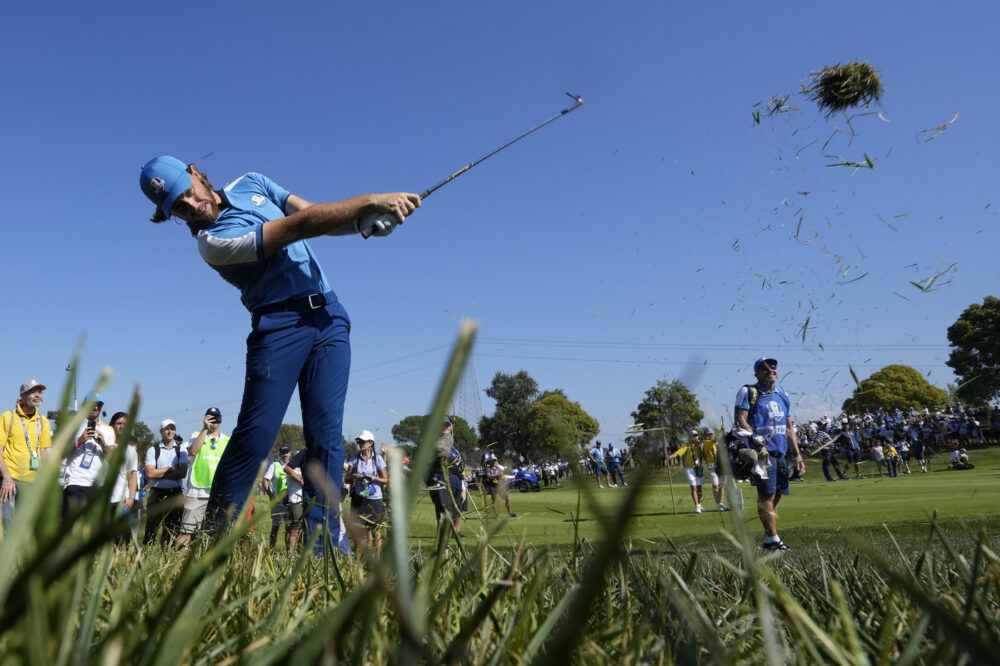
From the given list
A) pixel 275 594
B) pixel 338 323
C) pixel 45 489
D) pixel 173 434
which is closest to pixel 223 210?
pixel 338 323

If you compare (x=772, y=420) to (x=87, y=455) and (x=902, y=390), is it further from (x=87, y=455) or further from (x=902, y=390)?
(x=902, y=390)

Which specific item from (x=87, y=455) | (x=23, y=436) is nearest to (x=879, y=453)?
(x=87, y=455)

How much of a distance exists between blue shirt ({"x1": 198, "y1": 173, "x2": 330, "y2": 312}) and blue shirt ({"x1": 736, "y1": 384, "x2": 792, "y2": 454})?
652 cm

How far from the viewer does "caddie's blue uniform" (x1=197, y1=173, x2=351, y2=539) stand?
10.5 ft

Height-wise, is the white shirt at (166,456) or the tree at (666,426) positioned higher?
the white shirt at (166,456)

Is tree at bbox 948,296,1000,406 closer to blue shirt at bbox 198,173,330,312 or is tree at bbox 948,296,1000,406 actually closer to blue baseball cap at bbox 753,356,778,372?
blue baseball cap at bbox 753,356,778,372

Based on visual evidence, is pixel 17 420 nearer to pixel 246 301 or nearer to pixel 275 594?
pixel 246 301

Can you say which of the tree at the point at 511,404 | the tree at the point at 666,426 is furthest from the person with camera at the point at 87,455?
the tree at the point at 511,404

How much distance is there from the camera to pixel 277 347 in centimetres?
331

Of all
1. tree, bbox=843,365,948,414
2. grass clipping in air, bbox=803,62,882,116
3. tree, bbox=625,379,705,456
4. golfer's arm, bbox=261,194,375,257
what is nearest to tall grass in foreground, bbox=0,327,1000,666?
tree, bbox=625,379,705,456

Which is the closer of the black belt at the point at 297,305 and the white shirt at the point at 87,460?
the black belt at the point at 297,305

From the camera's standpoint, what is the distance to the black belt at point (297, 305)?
3439 mm

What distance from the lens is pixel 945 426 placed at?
34062mm

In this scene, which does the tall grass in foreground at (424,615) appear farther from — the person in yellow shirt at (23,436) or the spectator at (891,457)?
the spectator at (891,457)
